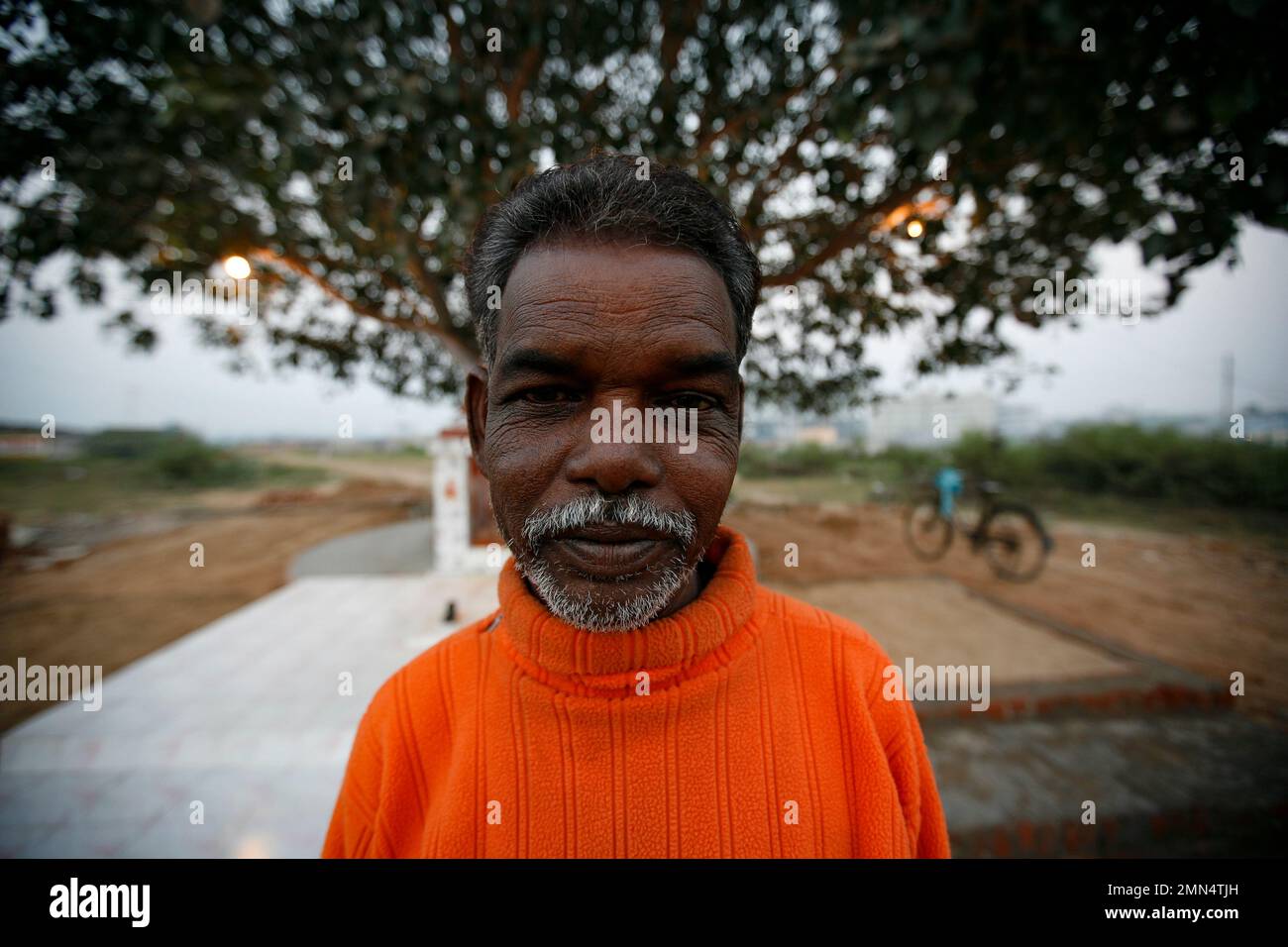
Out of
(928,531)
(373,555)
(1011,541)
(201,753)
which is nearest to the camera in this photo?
(201,753)

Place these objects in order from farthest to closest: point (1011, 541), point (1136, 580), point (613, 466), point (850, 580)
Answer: point (1136, 580)
point (850, 580)
point (1011, 541)
point (613, 466)

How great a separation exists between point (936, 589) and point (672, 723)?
7.91 meters

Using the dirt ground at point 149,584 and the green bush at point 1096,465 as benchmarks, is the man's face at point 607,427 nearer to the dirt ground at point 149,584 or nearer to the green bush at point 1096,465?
the dirt ground at point 149,584

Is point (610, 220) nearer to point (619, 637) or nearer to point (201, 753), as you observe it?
point (619, 637)

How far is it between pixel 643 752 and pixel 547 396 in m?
0.77

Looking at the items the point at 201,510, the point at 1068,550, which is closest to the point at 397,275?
the point at 1068,550

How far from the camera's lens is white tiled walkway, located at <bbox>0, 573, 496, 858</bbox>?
2.92 meters

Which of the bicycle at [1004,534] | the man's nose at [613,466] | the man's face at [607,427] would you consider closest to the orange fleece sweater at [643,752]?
the man's face at [607,427]

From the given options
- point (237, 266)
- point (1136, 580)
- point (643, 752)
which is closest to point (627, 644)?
point (643, 752)

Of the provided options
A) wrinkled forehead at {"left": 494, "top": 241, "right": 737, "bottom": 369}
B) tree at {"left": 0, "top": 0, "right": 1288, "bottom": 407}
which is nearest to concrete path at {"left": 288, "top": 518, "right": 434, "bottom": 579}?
tree at {"left": 0, "top": 0, "right": 1288, "bottom": 407}

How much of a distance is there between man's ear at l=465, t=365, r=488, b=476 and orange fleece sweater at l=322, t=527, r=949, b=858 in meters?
0.38

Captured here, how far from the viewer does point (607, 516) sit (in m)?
0.95
